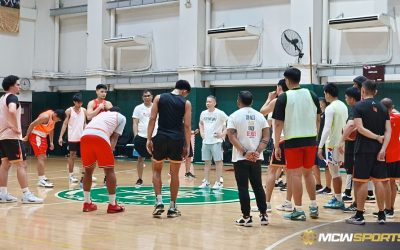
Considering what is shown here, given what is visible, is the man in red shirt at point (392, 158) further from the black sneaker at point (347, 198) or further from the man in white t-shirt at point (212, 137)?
the man in white t-shirt at point (212, 137)

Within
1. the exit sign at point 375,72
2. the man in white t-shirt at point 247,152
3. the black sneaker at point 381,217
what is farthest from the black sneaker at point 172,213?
the exit sign at point 375,72

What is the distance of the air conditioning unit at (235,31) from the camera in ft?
57.6

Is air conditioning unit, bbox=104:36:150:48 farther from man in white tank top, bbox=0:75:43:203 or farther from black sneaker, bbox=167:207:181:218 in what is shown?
black sneaker, bbox=167:207:181:218

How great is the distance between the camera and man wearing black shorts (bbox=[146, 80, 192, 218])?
25.0ft

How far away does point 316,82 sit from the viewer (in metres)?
16.7

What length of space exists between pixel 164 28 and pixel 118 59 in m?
2.45

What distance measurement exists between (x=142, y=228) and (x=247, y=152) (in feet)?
5.26

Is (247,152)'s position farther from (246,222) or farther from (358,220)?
(358,220)

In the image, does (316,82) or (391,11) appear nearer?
(391,11)

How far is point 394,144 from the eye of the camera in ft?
24.7

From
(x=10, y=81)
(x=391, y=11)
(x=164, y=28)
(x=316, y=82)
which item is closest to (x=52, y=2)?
(x=164, y=28)

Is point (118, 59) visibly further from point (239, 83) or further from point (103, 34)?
point (239, 83)

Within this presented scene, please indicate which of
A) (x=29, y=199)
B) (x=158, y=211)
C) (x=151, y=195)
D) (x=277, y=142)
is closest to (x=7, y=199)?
(x=29, y=199)

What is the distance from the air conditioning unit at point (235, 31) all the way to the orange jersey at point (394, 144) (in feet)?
34.3
